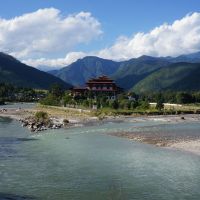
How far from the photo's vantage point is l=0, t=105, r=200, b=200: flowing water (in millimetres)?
30766

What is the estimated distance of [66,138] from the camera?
6134cm

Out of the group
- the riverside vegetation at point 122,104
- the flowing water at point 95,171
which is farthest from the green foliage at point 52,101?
the flowing water at point 95,171

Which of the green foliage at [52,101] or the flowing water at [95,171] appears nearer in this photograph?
the flowing water at [95,171]

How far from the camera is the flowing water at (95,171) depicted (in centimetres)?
3077

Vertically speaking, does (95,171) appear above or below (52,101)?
below

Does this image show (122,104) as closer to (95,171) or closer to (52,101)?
(52,101)

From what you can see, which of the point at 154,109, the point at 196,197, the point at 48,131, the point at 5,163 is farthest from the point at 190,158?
the point at 154,109

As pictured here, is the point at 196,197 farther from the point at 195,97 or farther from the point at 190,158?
the point at 195,97

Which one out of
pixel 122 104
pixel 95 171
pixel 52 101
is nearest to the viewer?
pixel 95 171

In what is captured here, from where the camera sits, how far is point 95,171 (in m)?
37.9

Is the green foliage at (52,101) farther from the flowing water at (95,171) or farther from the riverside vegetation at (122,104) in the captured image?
the flowing water at (95,171)

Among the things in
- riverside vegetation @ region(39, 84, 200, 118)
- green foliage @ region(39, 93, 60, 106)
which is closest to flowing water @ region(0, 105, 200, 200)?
riverside vegetation @ region(39, 84, 200, 118)

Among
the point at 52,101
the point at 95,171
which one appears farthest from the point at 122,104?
the point at 95,171

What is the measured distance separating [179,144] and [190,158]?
394 inches
